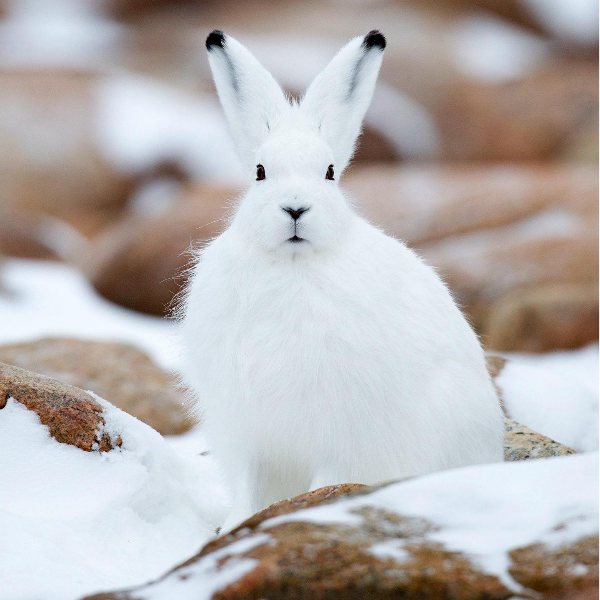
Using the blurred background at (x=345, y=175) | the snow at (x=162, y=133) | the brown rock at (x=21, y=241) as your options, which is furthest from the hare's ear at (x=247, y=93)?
the snow at (x=162, y=133)

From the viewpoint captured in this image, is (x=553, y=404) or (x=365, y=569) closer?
(x=365, y=569)

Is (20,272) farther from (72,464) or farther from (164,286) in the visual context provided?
(72,464)

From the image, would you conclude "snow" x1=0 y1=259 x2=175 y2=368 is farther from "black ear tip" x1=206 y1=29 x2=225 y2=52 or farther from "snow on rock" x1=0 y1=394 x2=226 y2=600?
"black ear tip" x1=206 y1=29 x2=225 y2=52

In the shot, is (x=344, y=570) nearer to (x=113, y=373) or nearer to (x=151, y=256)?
(x=113, y=373)

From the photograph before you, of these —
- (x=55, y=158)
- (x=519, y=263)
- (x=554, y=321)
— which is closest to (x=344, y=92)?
(x=554, y=321)

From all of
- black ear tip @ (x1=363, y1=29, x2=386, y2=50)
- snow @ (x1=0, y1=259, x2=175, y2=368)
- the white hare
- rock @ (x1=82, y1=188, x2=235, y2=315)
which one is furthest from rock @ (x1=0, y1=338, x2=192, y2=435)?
rock @ (x1=82, y1=188, x2=235, y2=315)
